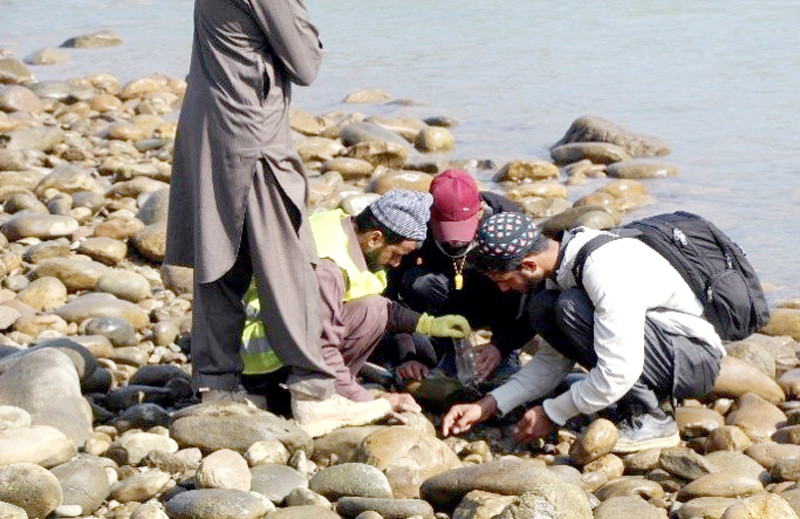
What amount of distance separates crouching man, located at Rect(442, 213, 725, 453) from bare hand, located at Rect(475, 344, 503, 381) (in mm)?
343

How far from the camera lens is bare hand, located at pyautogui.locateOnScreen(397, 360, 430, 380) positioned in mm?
5277

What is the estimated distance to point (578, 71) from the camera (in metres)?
14.5

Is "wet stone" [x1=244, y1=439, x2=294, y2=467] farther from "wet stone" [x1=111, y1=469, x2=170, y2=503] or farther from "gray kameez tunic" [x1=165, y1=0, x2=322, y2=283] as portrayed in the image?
"gray kameez tunic" [x1=165, y1=0, x2=322, y2=283]

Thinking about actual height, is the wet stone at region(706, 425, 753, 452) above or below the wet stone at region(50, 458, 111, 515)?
below

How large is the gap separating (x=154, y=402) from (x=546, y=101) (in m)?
8.73

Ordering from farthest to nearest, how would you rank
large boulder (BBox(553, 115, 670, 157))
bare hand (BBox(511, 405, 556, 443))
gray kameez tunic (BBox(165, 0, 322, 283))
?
large boulder (BBox(553, 115, 670, 157)) → bare hand (BBox(511, 405, 556, 443)) → gray kameez tunic (BBox(165, 0, 322, 283))

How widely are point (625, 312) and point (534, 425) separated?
57cm

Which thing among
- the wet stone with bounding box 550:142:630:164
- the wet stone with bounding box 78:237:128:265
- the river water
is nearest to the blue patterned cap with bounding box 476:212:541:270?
the wet stone with bounding box 78:237:128:265

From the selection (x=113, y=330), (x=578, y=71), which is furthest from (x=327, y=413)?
(x=578, y=71)

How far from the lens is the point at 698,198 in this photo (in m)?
9.50

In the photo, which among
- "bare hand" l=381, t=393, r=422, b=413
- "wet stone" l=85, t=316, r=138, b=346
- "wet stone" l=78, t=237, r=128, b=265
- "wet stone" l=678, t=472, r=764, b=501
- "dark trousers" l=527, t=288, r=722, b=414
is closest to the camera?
"wet stone" l=678, t=472, r=764, b=501

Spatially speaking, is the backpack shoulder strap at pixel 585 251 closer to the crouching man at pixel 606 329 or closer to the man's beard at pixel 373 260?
the crouching man at pixel 606 329

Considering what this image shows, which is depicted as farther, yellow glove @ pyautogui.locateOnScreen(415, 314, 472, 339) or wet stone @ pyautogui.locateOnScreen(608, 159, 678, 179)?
wet stone @ pyautogui.locateOnScreen(608, 159, 678, 179)

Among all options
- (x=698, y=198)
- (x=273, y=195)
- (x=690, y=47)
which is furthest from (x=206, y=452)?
(x=690, y=47)
